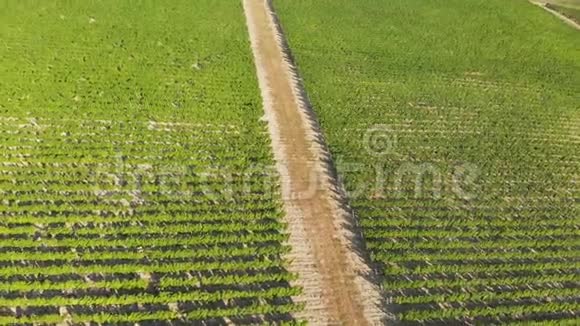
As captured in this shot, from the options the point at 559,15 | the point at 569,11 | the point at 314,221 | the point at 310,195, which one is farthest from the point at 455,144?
the point at 569,11

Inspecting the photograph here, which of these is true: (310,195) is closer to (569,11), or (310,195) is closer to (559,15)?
(559,15)

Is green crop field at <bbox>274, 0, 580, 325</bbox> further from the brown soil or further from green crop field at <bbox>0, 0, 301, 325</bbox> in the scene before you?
green crop field at <bbox>0, 0, 301, 325</bbox>

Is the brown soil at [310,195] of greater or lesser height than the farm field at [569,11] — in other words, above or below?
below

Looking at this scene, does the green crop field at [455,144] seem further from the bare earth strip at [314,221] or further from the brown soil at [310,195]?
the brown soil at [310,195]

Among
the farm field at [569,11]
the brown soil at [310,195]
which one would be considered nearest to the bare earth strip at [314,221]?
the brown soil at [310,195]

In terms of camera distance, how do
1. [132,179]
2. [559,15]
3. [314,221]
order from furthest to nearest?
1. [559,15]
2. [132,179]
3. [314,221]

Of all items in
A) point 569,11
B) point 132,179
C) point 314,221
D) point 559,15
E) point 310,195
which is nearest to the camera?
point 314,221
